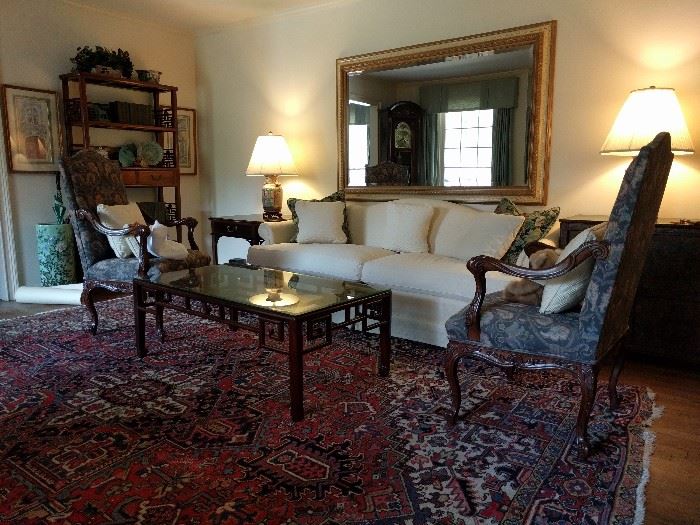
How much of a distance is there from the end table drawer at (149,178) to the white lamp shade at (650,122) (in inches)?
151

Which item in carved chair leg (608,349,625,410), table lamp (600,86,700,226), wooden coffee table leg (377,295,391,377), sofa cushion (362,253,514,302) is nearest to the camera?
carved chair leg (608,349,625,410)

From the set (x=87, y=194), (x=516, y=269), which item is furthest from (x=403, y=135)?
(x=516, y=269)

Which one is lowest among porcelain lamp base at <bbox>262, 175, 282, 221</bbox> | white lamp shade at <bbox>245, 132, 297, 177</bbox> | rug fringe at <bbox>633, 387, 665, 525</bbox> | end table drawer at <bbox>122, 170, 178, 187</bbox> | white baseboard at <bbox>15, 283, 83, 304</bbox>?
rug fringe at <bbox>633, 387, 665, 525</bbox>

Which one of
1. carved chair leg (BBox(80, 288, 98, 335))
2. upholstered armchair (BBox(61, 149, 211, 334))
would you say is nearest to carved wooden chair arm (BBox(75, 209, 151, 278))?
upholstered armchair (BBox(61, 149, 211, 334))

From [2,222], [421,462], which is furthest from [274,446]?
[2,222]

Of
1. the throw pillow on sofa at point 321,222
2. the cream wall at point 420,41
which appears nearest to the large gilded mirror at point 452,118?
the cream wall at point 420,41

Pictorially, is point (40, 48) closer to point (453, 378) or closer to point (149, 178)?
point (149, 178)

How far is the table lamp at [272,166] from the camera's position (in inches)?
184

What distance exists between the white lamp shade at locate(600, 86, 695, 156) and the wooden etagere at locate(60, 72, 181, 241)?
12.6 feet

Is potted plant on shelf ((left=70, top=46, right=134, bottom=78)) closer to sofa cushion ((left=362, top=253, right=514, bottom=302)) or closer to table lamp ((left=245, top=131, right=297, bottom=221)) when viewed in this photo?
table lamp ((left=245, top=131, right=297, bottom=221))

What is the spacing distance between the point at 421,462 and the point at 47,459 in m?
1.35

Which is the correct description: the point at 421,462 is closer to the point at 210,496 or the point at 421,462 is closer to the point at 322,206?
the point at 210,496

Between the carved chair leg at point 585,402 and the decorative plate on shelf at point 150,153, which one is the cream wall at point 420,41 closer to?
the decorative plate on shelf at point 150,153

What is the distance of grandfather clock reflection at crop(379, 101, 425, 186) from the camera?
416 centimetres
